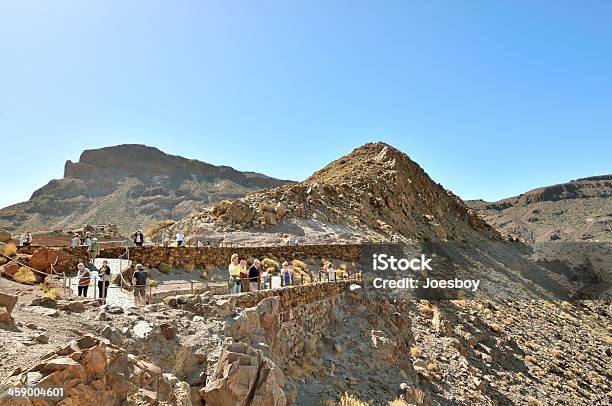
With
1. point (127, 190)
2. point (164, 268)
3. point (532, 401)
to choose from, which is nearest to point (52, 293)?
point (164, 268)

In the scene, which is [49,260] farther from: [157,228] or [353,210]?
[353,210]

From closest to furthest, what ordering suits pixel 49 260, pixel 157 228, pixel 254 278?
pixel 254 278 → pixel 49 260 → pixel 157 228

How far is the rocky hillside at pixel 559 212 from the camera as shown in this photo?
96062mm

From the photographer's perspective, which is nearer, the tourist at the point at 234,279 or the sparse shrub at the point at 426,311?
the tourist at the point at 234,279

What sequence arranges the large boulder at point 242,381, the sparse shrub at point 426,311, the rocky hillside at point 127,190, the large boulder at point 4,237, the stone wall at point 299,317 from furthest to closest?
the rocky hillside at point 127,190
the sparse shrub at point 426,311
the large boulder at point 4,237
the stone wall at point 299,317
the large boulder at point 242,381

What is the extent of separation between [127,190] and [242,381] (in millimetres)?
108455

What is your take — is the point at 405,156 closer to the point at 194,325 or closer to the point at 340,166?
the point at 340,166

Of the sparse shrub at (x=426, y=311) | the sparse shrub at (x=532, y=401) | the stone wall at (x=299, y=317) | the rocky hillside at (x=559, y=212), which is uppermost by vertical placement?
the rocky hillside at (x=559, y=212)

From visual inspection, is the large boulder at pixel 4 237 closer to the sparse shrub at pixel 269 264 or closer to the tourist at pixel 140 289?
the tourist at pixel 140 289

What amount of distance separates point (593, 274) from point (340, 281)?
150 ft

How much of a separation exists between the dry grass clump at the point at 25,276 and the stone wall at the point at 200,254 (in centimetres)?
482

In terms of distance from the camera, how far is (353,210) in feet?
139

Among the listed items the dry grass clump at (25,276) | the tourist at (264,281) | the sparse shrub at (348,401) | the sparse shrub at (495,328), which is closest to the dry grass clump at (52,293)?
the dry grass clump at (25,276)

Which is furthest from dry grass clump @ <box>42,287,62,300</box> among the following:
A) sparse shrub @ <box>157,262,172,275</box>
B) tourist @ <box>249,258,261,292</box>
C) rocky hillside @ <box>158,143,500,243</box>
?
rocky hillside @ <box>158,143,500,243</box>
